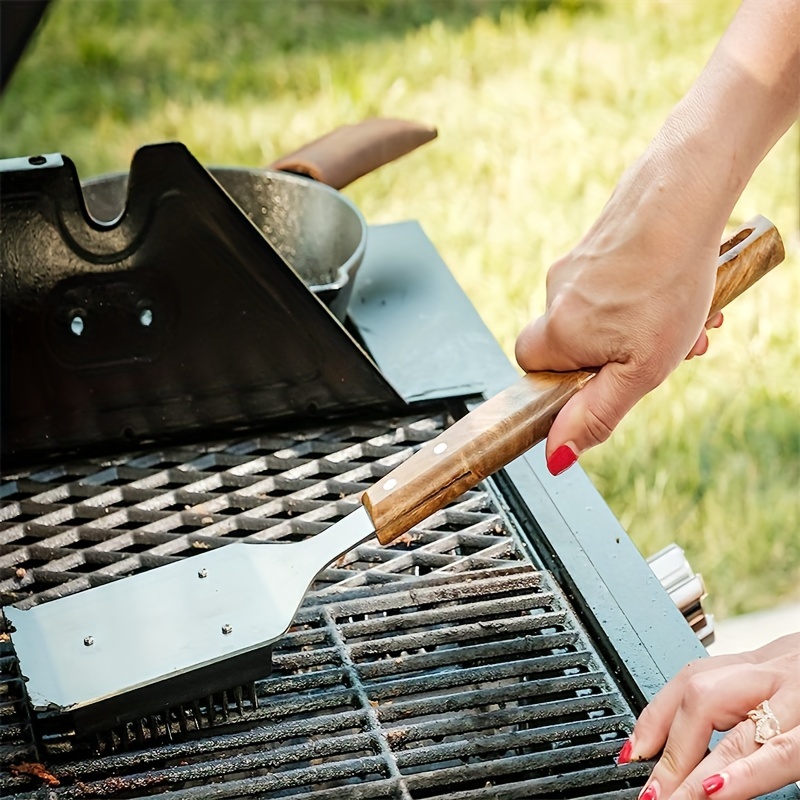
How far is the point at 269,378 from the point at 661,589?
501 mm

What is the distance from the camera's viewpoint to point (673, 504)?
2436mm

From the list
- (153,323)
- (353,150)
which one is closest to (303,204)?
(353,150)

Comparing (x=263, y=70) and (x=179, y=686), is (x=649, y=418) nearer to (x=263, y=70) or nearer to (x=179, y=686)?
(x=179, y=686)

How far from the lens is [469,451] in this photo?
1.06 metres

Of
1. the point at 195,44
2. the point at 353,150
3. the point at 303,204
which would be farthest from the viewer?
the point at 195,44

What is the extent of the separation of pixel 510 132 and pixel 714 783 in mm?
3206

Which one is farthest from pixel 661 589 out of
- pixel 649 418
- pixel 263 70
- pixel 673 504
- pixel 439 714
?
pixel 263 70

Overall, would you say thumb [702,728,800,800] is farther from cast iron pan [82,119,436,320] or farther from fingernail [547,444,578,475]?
cast iron pan [82,119,436,320]

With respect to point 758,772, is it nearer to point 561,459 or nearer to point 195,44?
point 561,459

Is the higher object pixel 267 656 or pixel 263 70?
pixel 263 70

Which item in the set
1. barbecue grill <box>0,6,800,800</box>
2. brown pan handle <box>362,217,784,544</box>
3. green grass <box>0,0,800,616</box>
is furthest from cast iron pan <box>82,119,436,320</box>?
green grass <box>0,0,800,616</box>

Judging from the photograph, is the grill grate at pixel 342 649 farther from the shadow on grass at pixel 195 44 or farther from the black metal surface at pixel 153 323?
the shadow on grass at pixel 195 44

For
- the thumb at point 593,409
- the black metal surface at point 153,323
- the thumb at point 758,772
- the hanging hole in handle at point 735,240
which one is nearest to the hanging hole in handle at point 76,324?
the black metal surface at point 153,323

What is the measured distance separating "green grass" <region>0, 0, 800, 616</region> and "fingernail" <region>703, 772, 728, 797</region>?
1.39 m
